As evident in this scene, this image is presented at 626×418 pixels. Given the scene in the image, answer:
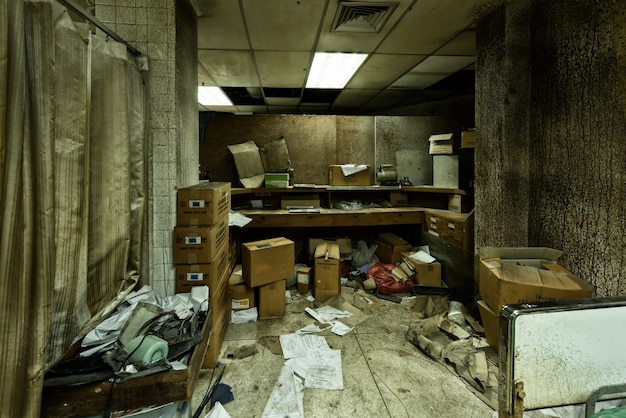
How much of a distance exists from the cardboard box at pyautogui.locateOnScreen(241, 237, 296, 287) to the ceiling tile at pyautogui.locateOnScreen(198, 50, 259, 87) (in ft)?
7.22

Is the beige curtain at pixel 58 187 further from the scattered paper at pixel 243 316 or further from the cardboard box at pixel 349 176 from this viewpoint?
Result: the cardboard box at pixel 349 176

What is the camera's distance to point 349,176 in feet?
14.4

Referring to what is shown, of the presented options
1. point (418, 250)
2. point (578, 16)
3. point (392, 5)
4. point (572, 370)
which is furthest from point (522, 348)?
point (418, 250)

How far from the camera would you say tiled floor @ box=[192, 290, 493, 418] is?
5.79 ft

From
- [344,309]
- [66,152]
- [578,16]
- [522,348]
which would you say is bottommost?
[344,309]

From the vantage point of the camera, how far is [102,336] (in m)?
1.46

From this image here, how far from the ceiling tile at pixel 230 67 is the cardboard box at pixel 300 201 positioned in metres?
1.74

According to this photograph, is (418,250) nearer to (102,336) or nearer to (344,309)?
(344,309)

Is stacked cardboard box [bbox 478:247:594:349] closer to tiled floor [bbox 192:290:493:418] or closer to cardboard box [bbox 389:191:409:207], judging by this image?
tiled floor [bbox 192:290:493:418]

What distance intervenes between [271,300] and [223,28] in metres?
2.63

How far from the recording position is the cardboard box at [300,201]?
170 inches

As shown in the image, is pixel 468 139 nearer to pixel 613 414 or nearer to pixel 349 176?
pixel 349 176

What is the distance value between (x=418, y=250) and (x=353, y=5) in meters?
2.83

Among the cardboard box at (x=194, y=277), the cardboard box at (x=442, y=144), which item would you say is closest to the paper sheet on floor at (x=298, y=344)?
the cardboard box at (x=194, y=277)
